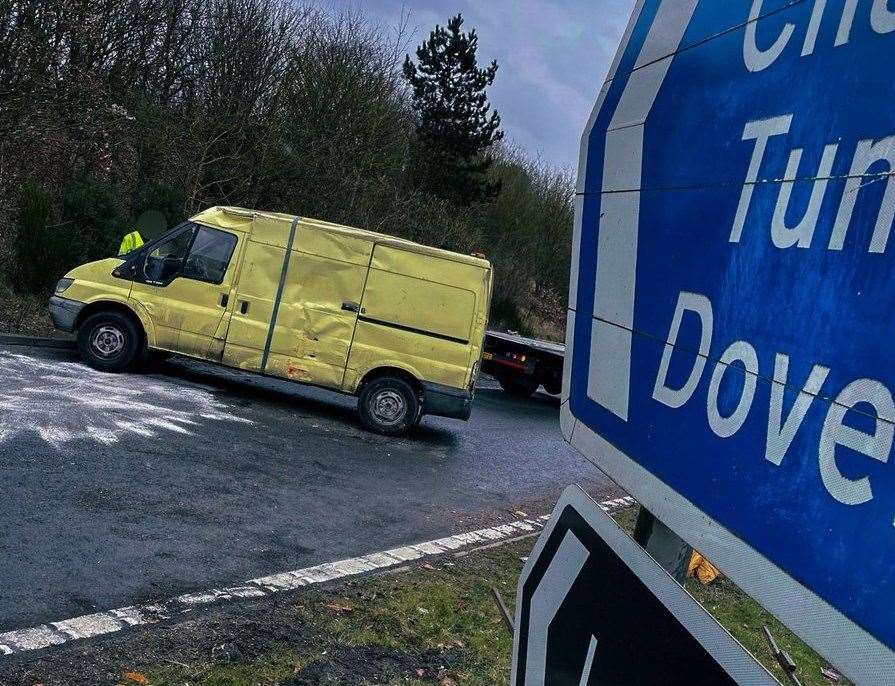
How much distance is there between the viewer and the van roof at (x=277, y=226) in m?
12.1

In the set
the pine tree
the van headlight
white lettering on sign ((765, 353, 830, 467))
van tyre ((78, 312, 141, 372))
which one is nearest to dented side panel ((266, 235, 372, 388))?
van tyre ((78, 312, 141, 372))

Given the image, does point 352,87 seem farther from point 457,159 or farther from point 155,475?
point 155,475

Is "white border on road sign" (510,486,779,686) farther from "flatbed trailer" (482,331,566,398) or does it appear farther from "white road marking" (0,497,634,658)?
"flatbed trailer" (482,331,566,398)

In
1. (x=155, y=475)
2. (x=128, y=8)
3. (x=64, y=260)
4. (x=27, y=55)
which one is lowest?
(x=155, y=475)

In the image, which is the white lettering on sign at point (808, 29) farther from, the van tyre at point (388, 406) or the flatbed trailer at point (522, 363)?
the flatbed trailer at point (522, 363)

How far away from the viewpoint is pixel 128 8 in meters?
19.1

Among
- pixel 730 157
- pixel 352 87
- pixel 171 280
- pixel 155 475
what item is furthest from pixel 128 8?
pixel 730 157

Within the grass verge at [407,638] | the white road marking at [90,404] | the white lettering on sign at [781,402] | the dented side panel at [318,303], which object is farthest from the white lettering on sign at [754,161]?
the dented side panel at [318,303]

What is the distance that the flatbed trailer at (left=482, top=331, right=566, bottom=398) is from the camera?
1902 centimetres

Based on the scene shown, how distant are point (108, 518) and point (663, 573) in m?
5.64

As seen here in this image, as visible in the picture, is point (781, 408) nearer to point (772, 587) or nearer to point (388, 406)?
point (772, 587)

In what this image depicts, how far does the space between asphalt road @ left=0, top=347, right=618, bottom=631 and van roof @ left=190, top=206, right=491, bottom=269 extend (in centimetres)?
213

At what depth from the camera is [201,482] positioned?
7.77 meters

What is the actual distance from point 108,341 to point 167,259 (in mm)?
1250
